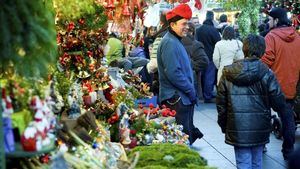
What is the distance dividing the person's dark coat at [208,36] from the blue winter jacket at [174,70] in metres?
6.62

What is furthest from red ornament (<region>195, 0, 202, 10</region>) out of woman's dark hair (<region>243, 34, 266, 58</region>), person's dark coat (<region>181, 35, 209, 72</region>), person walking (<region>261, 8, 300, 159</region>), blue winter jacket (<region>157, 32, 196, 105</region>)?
person's dark coat (<region>181, 35, 209, 72</region>)

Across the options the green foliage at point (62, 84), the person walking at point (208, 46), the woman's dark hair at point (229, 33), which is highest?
the green foliage at point (62, 84)

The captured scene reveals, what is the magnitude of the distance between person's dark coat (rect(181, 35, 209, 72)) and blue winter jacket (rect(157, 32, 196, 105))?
12.8ft

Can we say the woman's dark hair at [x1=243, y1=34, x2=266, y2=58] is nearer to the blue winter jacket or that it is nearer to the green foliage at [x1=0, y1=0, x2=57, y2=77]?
the blue winter jacket

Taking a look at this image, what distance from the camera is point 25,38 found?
8.29 ft

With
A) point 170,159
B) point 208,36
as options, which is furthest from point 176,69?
point 208,36

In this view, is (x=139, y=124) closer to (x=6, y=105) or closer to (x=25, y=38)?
(x=6, y=105)

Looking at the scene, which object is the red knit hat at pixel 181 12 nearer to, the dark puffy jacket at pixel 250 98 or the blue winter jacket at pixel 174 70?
the blue winter jacket at pixel 174 70

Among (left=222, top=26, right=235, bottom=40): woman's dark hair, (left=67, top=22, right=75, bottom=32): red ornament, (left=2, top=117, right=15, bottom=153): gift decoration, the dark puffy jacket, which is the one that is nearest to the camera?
(left=2, top=117, right=15, bottom=153): gift decoration

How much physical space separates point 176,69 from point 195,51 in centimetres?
455

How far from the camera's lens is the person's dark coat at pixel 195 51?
37.1ft

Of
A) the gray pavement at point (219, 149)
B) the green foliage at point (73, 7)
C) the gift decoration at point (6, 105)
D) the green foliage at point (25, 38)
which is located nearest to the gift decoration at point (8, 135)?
the gift decoration at point (6, 105)

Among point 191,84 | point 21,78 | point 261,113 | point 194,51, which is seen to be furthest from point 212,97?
point 21,78

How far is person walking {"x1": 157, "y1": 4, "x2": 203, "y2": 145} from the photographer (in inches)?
279
